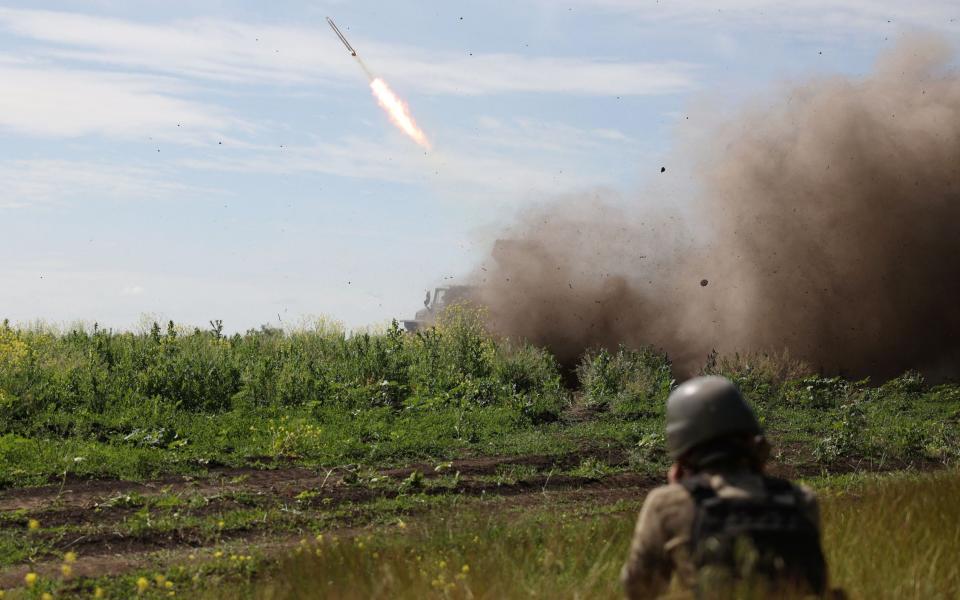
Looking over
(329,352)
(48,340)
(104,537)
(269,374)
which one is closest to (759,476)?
(104,537)

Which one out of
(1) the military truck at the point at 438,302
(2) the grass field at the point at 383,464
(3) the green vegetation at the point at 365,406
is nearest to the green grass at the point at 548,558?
(2) the grass field at the point at 383,464

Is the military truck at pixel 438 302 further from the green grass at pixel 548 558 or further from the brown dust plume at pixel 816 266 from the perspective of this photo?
the green grass at pixel 548 558

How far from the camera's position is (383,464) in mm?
13766

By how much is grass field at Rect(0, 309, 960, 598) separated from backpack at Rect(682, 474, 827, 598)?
2126mm

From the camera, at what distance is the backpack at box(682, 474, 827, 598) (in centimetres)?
364

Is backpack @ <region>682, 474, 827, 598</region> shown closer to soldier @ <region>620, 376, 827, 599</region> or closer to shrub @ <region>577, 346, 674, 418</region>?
soldier @ <region>620, 376, 827, 599</region>

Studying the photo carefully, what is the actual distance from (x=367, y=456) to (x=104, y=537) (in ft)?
15.2

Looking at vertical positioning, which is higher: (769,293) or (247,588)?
(769,293)

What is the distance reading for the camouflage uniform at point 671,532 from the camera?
3850mm

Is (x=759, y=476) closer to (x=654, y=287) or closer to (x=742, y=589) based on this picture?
(x=742, y=589)

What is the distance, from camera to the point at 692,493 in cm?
381

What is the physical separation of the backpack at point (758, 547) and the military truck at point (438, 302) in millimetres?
27208

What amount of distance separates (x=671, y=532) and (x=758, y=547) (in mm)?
382

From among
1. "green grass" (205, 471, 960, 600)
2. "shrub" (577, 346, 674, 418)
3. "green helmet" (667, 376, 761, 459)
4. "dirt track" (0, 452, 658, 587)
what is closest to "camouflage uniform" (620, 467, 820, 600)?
"green helmet" (667, 376, 761, 459)
